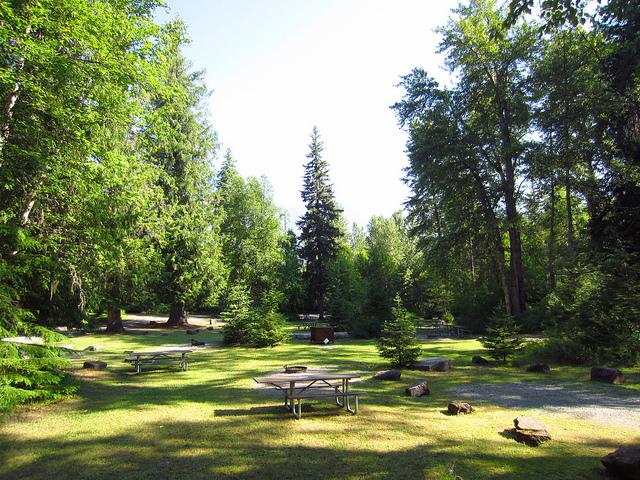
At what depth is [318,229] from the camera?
1486 inches

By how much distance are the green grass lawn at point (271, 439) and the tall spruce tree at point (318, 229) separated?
27.7 m

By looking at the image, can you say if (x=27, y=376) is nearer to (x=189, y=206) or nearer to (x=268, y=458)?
(x=268, y=458)

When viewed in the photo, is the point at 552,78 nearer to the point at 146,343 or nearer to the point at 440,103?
the point at 440,103

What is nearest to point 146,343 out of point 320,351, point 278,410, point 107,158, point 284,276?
point 320,351

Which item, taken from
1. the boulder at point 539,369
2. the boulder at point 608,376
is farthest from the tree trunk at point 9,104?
the boulder at point 608,376

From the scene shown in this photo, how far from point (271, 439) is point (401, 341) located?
6.65 metres

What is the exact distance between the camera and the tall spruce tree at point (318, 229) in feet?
123

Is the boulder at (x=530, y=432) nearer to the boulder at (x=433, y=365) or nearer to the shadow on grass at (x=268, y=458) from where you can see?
the shadow on grass at (x=268, y=458)

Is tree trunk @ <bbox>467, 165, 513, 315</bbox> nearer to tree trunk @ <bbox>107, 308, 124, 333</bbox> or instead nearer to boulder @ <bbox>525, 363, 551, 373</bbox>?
boulder @ <bbox>525, 363, 551, 373</bbox>

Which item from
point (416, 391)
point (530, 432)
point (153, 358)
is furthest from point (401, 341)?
point (153, 358)

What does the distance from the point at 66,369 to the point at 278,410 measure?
7388mm

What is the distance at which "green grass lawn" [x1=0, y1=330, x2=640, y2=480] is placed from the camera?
187 inches

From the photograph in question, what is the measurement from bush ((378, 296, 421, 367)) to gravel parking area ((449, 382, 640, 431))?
7.90 ft

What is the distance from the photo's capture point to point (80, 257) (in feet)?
32.1
